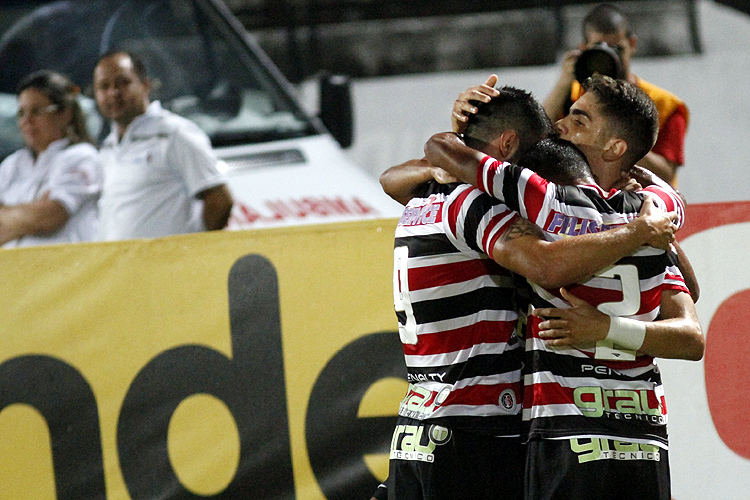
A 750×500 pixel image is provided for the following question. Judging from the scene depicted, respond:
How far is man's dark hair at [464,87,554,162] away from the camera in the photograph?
246cm

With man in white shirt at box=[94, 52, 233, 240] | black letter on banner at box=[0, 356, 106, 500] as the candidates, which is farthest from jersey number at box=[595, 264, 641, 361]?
man in white shirt at box=[94, 52, 233, 240]

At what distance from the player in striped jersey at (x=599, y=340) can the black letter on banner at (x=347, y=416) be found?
115cm

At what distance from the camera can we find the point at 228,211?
4.82 meters

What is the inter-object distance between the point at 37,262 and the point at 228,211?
128 centimetres

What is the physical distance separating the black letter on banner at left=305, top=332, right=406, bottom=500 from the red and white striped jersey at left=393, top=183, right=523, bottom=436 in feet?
3.34

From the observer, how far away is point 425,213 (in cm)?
250

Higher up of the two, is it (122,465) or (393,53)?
(393,53)

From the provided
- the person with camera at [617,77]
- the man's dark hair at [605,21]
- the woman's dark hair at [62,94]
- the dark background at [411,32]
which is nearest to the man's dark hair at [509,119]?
the person with camera at [617,77]

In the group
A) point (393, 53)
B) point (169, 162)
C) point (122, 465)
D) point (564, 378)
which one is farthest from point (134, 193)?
point (393, 53)

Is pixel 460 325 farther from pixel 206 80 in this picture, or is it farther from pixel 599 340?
pixel 206 80

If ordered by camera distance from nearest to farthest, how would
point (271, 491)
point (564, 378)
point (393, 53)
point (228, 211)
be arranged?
point (564, 378), point (271, 491), point (228, 211), point (393, 53)

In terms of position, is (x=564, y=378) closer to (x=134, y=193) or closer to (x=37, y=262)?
(x=37, y=262)

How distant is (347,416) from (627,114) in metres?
1.62

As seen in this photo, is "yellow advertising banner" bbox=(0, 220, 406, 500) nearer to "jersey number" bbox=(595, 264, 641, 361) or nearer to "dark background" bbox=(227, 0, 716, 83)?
"jersey number" bbox=(595, 264, 641, 361)
